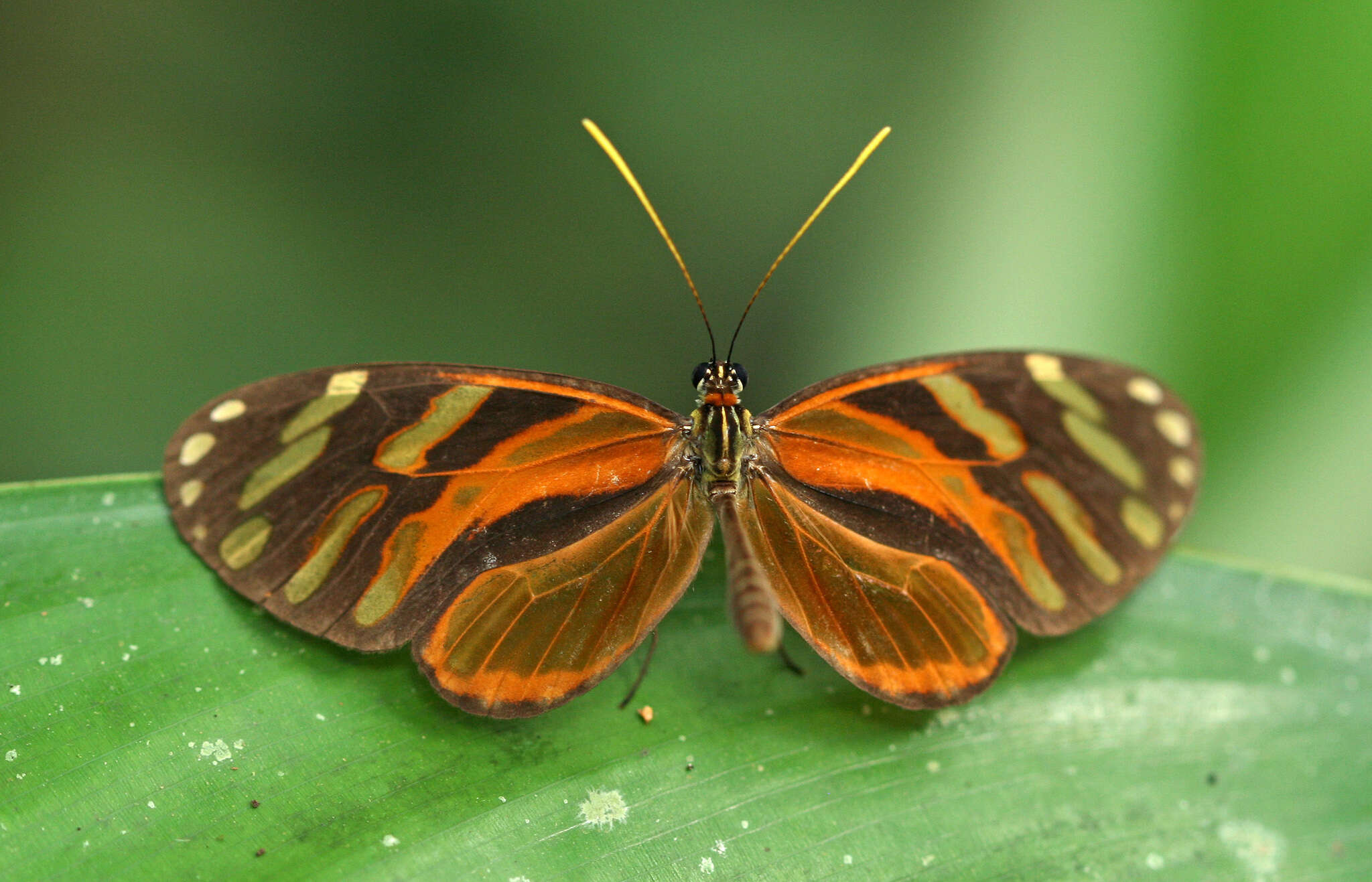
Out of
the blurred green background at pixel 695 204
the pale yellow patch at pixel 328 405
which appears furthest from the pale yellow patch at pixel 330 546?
the blurred green background at pixel 695 204

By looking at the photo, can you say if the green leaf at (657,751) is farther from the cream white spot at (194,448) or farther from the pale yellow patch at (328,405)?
the pale yellow patch at (328,405)

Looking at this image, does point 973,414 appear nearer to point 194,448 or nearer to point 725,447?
point 725,447

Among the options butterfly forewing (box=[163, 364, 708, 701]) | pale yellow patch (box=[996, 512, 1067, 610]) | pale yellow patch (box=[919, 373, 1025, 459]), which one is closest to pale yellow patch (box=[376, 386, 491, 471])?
butterfly forewing (box=[163, 364, 708, 701])

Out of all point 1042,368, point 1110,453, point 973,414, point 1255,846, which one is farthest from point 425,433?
point 1255,846

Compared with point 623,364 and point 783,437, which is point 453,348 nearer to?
point 623,364

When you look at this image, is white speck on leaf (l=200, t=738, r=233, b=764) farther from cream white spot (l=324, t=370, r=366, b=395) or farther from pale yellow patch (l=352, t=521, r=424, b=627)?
cream white spot (l=324, t=370, r=366, b=395)

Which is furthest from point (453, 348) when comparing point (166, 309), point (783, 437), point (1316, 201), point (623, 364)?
point (1316, 201)
